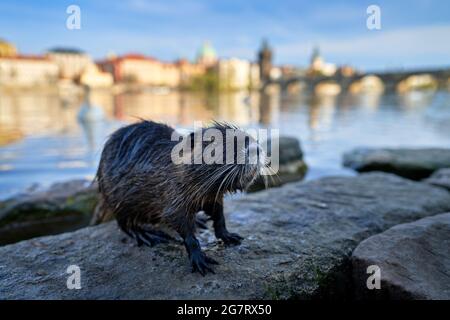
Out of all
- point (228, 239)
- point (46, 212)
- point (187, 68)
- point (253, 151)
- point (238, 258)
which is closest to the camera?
point (253, 151)

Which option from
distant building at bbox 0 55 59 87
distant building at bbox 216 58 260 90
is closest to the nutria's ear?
distant building at bbox 216 58 260 90

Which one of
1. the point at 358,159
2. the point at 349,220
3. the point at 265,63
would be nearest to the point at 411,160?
the point at 358,159

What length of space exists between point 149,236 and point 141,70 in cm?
15229

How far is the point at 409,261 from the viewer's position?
2.68m

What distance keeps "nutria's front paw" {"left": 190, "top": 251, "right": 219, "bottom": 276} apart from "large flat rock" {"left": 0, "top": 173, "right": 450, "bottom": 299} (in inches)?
2.1

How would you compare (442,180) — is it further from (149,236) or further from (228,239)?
(149,236)

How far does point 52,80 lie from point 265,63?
220ft

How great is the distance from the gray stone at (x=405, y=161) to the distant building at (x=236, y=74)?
4002 inches

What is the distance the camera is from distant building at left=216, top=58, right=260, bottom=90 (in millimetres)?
115125

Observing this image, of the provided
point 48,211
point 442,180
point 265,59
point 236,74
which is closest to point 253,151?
point 48,211

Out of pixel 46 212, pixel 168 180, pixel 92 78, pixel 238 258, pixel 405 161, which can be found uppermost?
pixel 92 78

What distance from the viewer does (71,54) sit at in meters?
123

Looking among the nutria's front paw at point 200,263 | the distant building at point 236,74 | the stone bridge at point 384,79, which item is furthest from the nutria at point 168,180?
the distant building at point 236,74
